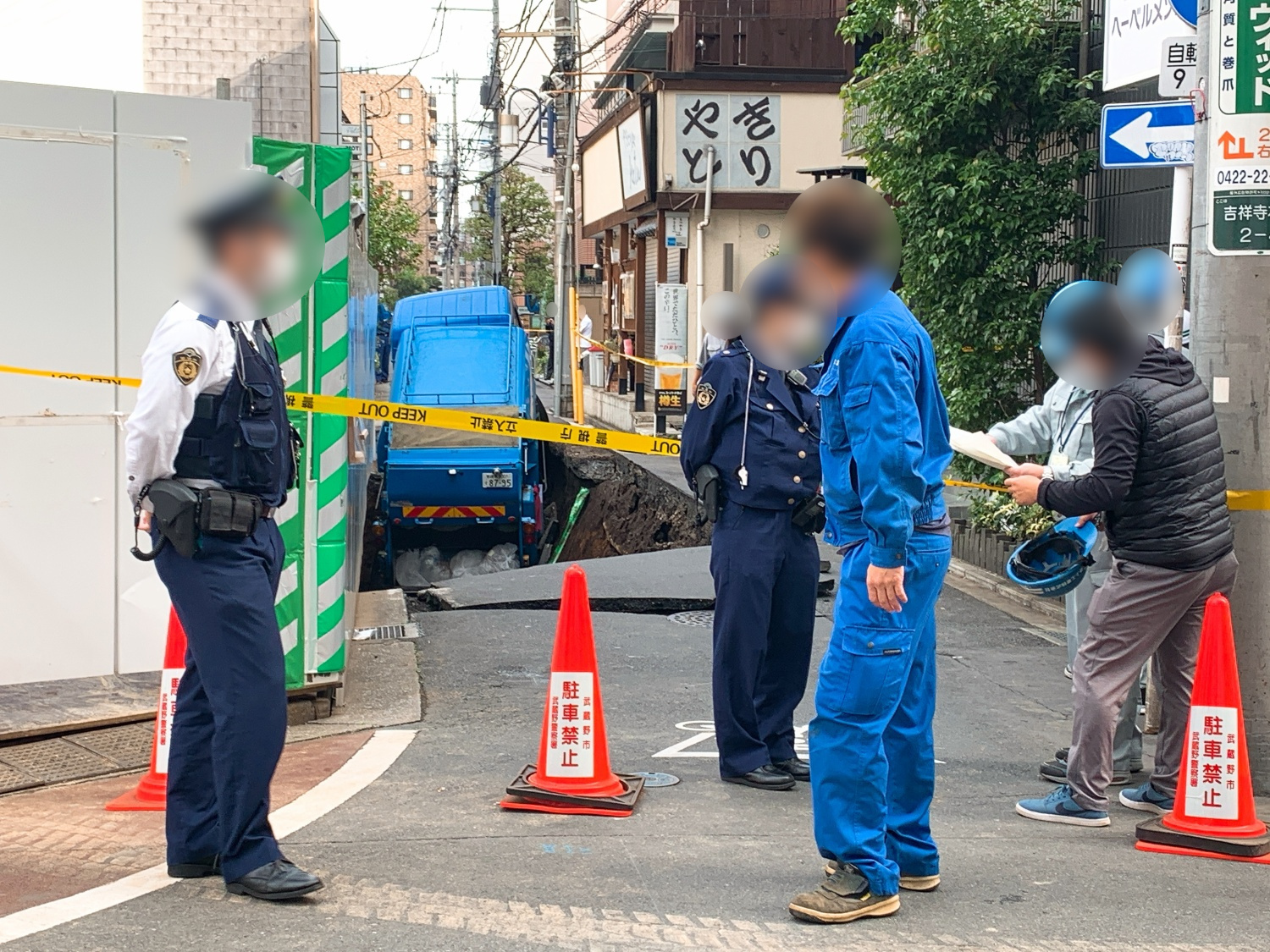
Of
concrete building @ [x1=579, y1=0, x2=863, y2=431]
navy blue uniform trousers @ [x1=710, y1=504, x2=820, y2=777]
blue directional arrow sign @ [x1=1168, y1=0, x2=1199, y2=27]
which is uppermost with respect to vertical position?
concrete building @ [x1=579, y1=0, x2=863, y2=431]

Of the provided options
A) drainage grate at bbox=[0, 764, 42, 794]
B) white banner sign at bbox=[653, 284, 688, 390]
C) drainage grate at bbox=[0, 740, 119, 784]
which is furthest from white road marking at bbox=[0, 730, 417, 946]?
white banner sign at bbox=[653, 284, 688, 390]

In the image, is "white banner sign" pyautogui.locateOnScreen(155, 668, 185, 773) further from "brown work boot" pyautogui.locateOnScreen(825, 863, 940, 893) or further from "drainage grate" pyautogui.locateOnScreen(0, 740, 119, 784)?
"brown work boot" pyautogui.locateOnScreen(825, 863, 940, 893)

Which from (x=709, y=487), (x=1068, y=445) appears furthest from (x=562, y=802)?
(x=1068, y=445)

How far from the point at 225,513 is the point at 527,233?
63.1 m

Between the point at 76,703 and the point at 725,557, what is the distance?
9.48ft

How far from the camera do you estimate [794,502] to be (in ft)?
17.8

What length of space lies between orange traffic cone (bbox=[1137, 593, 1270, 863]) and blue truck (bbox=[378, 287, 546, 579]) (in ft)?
35.5

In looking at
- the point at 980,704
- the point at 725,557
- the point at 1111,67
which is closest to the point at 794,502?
the point at 725,557

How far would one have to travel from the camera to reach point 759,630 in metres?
5.42

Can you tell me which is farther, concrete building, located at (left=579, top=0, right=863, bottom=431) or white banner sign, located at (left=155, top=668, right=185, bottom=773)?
concrete building, located at (left=579, top=0, right=863, bottom=431)

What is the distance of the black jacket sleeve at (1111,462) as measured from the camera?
4730 millimetres

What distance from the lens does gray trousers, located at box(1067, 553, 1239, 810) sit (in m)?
4.88

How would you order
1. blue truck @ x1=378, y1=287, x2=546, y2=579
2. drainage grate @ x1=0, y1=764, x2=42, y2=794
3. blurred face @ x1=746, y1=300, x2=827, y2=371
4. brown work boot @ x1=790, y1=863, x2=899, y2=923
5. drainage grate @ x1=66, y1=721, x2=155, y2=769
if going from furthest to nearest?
blue truck @ x1=378, y1=287, x2=546, y2=579 → drainage grate @ x1=66, y1=721, x2=155, y2=769 → drainage grate @ x1=0, y1=764, x2=42, y2=794 → blurred face @ x1=746, y1=300, x2=827, y2=371 → brown work boot @ x1=790, y1=863, x2=899, y2=923

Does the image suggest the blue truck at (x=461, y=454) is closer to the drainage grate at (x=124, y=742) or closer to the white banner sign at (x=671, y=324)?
the white banner sign at (x=671, y=324)
